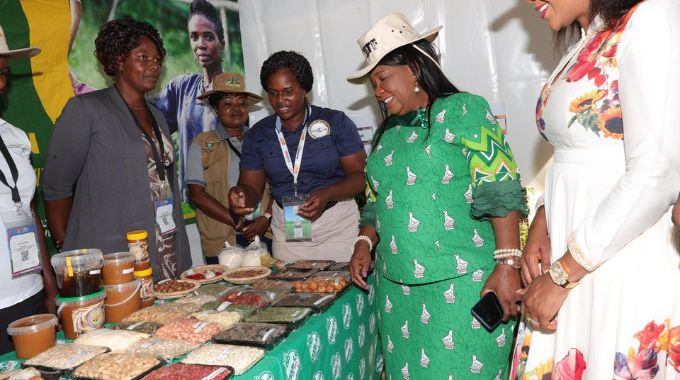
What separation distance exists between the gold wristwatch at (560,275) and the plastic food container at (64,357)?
1313 millimetres

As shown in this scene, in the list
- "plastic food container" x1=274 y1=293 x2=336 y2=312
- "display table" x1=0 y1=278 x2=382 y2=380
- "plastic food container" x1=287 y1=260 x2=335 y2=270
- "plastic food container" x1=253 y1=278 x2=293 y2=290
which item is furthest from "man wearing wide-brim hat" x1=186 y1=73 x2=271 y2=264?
"plastic food container" x1=274 y1=293 x2=336 y2=312

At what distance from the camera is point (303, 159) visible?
290 cm

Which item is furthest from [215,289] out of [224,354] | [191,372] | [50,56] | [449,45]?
[449,45]

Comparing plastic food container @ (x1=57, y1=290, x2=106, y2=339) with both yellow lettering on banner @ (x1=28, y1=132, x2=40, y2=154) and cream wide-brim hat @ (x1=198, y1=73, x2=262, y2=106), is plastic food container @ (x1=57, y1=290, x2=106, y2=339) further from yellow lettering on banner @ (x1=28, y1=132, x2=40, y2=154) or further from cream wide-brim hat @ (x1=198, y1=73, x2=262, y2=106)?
cream wide-brim hat @ (x1=198, y1=73, x2=262, y2=106)

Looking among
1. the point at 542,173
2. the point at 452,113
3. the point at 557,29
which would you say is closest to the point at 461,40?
the point at 542,173

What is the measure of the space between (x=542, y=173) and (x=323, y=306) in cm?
188

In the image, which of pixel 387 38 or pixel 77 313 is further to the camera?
pixel 387 38

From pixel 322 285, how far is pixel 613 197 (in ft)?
4.29

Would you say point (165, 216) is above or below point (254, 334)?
above

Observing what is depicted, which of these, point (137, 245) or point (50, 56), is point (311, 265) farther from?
point (50, 56)

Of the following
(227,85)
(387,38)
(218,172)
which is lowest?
(218,172)

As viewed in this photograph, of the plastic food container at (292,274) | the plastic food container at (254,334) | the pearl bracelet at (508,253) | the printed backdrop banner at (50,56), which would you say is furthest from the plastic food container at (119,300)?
the pearl bracelet at (508,253)

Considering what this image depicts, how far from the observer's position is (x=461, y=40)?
3.43 m

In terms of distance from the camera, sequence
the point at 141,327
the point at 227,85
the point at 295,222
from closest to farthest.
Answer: the point at 141,327 < the point at 295,222 < the point at 227,85
